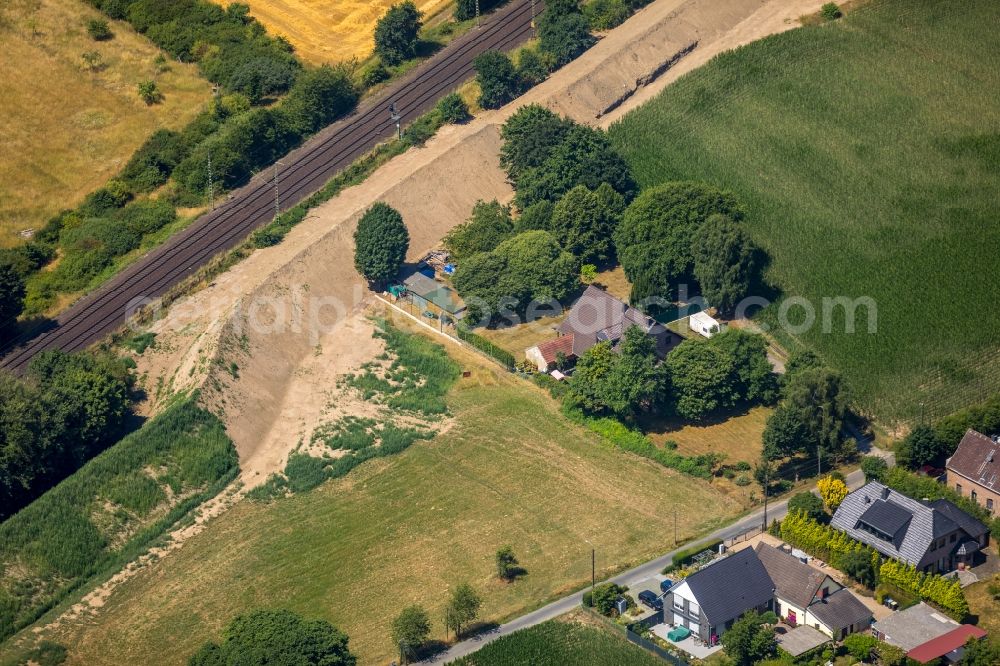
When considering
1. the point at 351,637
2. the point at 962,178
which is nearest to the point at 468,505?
the point at 351,637

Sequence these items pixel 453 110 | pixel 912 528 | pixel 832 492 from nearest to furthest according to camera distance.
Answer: pixel 912 528 < pixel 832 492 < pixel 453 110

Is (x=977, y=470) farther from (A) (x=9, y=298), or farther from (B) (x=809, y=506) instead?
(A) (x=9, y=298)

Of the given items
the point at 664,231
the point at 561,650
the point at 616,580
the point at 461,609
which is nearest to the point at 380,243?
the point at 664,231

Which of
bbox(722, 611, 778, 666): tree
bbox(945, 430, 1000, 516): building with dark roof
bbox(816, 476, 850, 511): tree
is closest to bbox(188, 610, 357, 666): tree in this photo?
bbox(722, 611, 778, 666): tree

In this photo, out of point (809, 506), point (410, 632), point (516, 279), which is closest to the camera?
point (410, 632)

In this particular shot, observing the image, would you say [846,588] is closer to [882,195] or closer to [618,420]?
[618,420]

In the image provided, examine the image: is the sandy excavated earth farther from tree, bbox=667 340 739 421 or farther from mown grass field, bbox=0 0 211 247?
tree, bbox=667 340 739 421
